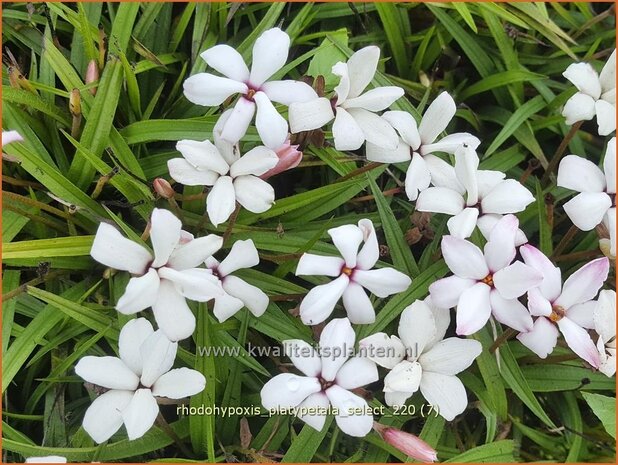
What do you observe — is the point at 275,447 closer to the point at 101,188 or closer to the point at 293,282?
the point at 293,282

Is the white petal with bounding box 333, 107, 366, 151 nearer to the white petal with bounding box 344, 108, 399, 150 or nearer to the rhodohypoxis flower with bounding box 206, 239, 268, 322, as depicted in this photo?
the white petal with bounding box 344, 108, 399, 150

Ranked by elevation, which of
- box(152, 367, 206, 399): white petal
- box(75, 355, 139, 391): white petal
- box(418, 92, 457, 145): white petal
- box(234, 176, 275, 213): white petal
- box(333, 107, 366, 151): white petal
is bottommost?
box(152, 367, 206, 399): white petal

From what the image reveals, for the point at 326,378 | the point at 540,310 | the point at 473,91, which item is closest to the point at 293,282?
the point at 326,378

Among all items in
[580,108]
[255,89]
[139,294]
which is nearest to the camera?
[139,294]

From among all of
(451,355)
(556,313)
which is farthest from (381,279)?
(556,313)

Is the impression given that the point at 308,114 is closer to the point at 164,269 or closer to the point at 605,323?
the point at 164,269

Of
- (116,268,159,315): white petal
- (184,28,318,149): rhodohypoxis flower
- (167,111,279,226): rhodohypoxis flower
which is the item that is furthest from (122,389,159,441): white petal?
(184,28,318,149): rhodohypoxis flower

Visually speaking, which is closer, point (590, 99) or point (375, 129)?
point (375, 129)

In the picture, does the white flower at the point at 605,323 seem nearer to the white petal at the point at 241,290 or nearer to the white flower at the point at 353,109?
the white flower at the point at 353,109
